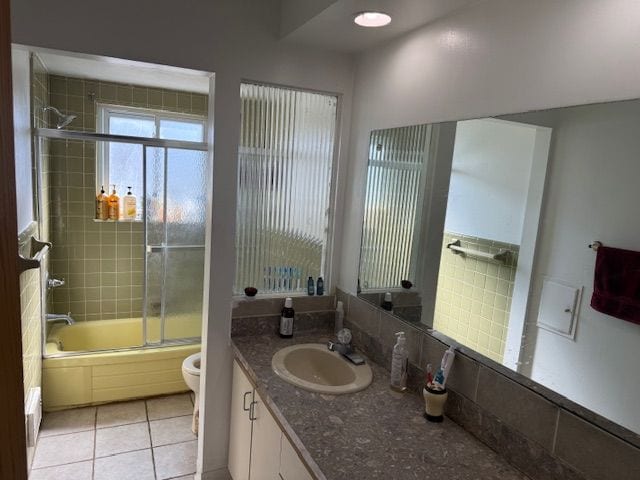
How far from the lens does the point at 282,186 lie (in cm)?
214

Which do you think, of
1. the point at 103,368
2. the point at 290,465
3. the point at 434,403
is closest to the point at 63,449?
the point at 103,368

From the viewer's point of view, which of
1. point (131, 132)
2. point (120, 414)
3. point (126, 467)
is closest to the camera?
point (126, 467)

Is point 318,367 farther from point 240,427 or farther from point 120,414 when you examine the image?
point 120,414

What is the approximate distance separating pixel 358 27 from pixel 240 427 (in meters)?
1.88

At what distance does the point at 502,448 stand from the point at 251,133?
5.43 feet

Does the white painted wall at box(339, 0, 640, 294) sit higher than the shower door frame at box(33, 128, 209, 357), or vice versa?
the white painted wall at box(339, 0, 640, 294)

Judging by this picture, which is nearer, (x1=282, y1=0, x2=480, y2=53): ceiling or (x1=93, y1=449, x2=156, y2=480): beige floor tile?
(x1=282, y1=0, x2=480, y2=53): ceiling

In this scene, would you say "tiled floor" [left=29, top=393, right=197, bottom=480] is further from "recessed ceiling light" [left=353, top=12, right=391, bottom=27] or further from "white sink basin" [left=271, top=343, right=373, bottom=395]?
"recessed ceiling light" [left=353, top=12, right=391, bottom=27]

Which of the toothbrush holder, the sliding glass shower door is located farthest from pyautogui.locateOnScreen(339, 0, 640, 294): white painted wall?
the sliding glass shower door

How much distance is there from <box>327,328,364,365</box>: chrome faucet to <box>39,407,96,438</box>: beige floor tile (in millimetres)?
1864

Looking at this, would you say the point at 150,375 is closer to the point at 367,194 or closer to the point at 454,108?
the point at 367,194

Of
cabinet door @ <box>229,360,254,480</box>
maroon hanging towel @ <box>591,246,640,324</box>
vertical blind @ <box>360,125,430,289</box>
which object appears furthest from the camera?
cabinet door @ <box>229,360,254,480</box>

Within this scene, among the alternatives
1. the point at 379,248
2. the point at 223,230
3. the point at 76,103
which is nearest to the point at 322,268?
the point at 379,248

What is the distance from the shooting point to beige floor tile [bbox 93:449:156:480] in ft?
7.50
